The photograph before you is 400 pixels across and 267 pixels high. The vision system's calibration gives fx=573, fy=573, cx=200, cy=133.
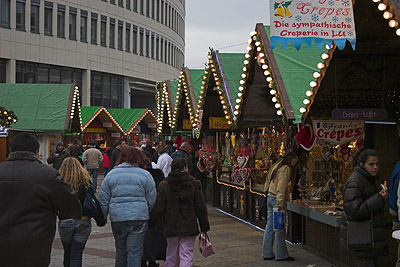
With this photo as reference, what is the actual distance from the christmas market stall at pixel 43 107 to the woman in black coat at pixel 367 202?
18.7m

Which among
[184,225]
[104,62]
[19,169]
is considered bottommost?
[184,225]

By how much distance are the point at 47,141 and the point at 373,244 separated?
20.7 meters

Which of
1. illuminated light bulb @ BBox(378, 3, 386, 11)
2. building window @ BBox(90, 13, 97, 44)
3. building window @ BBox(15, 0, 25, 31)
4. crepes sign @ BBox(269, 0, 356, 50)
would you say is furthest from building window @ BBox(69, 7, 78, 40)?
illuminated light bulb @ BBox(378, 3, 386, 11)

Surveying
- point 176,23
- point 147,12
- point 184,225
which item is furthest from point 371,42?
point 176,23

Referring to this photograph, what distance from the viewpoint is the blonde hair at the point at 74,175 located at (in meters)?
6.77

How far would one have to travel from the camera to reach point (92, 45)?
154ft

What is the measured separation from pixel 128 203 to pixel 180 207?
657mm

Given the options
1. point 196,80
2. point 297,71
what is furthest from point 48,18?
point 297,71

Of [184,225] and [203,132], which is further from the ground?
[203,132]

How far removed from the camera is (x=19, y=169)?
15.0 ft

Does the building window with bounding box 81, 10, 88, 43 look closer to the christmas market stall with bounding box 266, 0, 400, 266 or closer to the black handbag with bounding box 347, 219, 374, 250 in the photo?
the christmas market stall with bounding box 266, 0, 400, 266

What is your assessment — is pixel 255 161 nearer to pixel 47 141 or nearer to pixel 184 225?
pixel 184 225

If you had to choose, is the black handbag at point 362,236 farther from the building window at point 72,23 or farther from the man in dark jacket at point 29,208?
the building window at point 72,23

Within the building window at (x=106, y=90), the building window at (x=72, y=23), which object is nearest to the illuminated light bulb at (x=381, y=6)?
the building window at (x=72, y=23)
